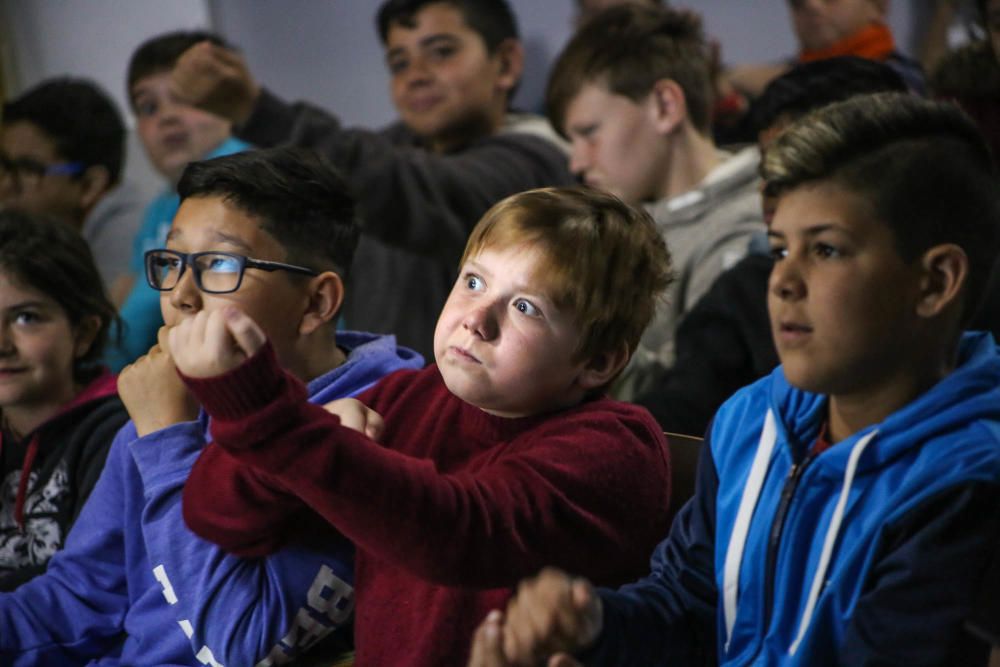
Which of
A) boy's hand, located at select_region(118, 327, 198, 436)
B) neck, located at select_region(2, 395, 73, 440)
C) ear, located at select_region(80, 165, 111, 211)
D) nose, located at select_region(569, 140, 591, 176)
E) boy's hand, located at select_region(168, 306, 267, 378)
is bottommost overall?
neck, located at select_region(2, 395, 73, 440)

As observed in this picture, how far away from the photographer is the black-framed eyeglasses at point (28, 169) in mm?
3445

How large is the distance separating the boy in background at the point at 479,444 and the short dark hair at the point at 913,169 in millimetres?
232

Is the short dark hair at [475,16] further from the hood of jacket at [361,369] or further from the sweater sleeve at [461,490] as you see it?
the sweater sleeve at [461,490]

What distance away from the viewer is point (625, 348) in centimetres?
131

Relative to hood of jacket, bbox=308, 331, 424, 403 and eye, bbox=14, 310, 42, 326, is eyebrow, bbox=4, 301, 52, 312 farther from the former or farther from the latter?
hood of jacket, bbox=308, 331, 424, 403

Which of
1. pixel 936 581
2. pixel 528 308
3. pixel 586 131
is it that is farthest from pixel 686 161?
pixel 936 581

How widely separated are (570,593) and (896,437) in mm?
312

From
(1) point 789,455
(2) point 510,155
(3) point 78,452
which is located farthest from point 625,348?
(2) point 510,155

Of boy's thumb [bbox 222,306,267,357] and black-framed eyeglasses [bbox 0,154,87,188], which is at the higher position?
boy's thumb [bbox 222,306,267,357]

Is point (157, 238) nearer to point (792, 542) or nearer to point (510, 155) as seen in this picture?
point (510, 155)

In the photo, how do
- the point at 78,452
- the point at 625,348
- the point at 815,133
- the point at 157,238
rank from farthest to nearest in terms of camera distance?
the point at 157,238 < the point at 78,452 < the point at 625,348 < the point at 815,133

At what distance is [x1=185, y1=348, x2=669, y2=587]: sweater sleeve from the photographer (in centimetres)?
106

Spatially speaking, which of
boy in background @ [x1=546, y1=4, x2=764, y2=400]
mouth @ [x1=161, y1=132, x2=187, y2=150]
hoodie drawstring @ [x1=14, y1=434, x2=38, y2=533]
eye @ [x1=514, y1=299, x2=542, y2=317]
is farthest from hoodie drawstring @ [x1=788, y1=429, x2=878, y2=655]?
mouth @ [x1=161, y1=132, x2=187, y2=150]

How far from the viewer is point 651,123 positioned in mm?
2570
